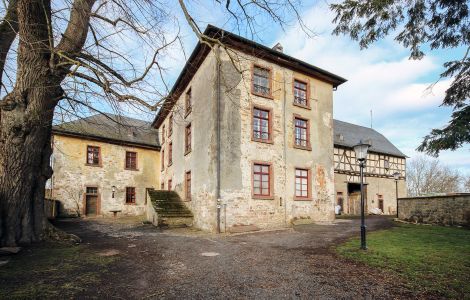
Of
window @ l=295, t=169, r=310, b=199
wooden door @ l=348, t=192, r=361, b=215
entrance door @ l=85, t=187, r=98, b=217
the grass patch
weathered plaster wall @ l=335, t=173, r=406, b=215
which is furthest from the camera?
wooden door @ l=348, t=192, r=361, b=215

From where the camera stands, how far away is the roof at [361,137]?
24781mm


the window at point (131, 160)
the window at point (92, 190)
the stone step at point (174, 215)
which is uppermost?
the window at point (131, 160)

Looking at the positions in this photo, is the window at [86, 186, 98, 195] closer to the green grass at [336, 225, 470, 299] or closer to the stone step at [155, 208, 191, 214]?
the stone step at [155, 208, 191, 214]

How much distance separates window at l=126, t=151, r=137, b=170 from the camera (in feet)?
74.5

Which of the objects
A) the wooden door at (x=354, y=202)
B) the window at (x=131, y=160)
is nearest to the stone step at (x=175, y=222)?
the window at (x=131, y=160)

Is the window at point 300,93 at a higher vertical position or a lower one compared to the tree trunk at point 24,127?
higher

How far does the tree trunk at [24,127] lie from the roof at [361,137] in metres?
21.2

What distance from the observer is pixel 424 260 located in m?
6.12

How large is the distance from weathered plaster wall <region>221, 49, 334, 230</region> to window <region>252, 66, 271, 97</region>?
0.27 metres

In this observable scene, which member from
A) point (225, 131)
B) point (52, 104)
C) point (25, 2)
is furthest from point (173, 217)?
point (25, 2)

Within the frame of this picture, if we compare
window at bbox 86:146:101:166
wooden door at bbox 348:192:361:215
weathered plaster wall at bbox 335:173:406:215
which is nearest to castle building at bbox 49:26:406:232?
window at bbox 86:146:101:166

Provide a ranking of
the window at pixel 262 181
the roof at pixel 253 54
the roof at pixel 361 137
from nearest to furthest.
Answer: the roof at pixel 253 54, the window at pixel 262 181, the roof at pixel 361 137

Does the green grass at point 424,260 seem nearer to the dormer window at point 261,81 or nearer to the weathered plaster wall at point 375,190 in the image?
the dormer window at point 261,81

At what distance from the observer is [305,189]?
1455 centimetres
